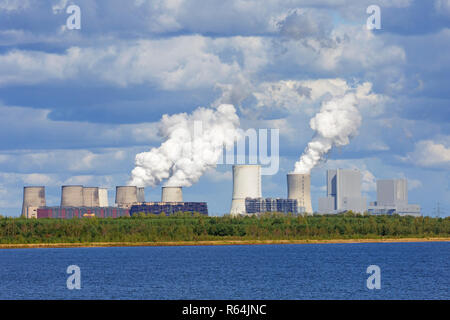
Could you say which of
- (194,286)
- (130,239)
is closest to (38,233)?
(130,239)

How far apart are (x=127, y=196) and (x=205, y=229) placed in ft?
150

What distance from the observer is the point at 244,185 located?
146 m

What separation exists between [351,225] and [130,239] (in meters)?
34.6

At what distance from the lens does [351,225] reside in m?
129

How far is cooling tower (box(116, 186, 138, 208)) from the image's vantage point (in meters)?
164

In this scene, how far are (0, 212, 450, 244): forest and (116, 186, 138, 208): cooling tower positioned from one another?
24711 millimetres

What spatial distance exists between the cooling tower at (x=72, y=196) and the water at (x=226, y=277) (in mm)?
65395

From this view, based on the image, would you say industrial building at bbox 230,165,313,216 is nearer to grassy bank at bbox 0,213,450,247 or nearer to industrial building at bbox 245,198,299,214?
industrial building at bbox 245,198,299,214

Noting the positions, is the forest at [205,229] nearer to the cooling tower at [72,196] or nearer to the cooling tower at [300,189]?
the cooling tower at [300,189]

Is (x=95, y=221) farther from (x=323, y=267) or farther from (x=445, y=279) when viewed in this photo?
(x=445, y=279)

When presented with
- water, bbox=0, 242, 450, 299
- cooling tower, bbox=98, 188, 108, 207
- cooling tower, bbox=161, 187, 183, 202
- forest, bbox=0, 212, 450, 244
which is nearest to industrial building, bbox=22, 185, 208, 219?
cooling tower, bbox=161, 187, 183, 202

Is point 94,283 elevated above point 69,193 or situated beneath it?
situated beneath

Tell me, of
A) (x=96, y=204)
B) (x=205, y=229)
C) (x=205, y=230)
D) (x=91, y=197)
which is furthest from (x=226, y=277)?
(x=96, y=204)

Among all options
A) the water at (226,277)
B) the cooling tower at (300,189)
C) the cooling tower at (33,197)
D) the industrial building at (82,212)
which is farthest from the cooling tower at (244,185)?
the water at (226,277)
